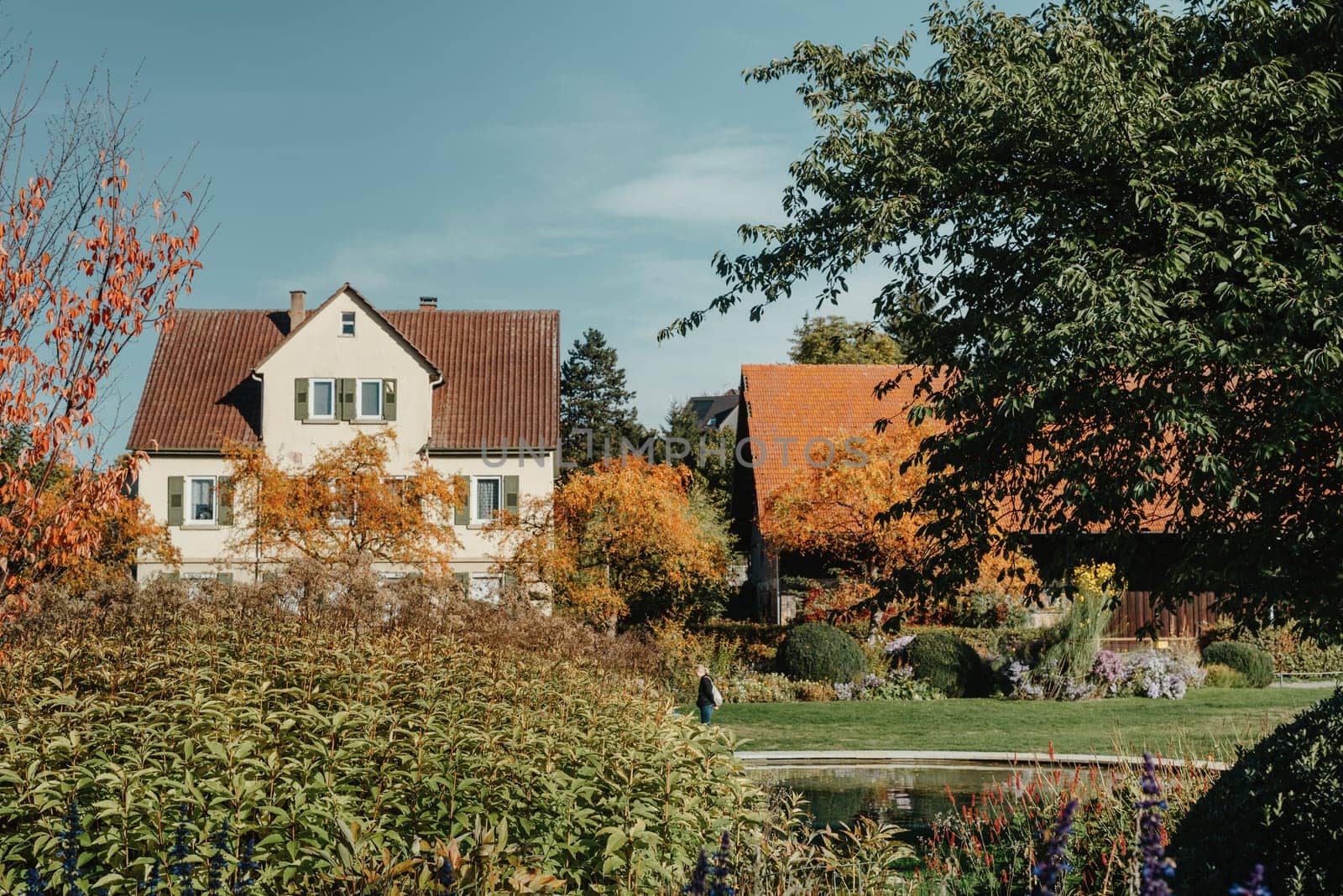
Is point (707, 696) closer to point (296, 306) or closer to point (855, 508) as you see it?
point (855, 508)

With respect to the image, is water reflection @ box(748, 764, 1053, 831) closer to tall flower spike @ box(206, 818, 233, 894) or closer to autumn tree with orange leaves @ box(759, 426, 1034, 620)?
tall flower spike @ box(206, 818, 233, 894)

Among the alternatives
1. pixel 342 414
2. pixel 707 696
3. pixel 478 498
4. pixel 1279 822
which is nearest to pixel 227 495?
pixel 342 414

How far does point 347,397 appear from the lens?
32438mm

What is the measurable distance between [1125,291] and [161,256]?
6.06 meters

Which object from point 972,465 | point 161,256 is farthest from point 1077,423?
point 161,256

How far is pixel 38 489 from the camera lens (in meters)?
6.08

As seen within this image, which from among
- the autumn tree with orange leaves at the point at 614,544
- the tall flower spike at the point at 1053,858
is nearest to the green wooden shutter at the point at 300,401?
the autumn tree with orange leaves at the point at 614,544

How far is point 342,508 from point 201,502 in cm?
888

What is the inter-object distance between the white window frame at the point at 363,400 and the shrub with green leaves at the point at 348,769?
24.5m

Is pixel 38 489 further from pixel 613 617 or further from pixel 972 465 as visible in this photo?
pixel 613 617

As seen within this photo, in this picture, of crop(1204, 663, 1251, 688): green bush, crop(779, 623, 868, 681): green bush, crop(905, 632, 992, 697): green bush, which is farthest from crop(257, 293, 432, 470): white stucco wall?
crop(1204, 663, 1251, 688): green bush

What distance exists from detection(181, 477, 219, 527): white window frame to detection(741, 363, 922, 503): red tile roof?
50.8ft

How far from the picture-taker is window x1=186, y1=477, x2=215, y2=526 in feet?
108

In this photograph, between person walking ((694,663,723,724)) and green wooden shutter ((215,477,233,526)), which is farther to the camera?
green wooden shutter ((215,477,233,526))
